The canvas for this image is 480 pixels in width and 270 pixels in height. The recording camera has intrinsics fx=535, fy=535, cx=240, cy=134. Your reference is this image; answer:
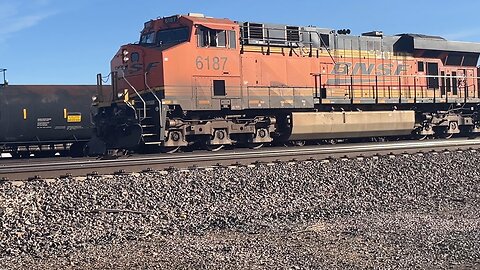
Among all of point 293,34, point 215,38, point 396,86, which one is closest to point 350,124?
point 396,86

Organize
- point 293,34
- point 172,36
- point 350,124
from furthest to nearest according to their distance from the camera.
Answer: point 350,124 → point 293,34 → point 172,36

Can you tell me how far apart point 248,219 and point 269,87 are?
315 inches

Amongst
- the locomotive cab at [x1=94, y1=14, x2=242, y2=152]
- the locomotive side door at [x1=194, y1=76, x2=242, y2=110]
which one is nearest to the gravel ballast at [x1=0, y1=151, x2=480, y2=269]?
the locomotive cab at [x1=94, y1=14, x2=242, y2=152]

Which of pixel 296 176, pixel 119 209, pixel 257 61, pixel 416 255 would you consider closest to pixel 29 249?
pixel 119 209

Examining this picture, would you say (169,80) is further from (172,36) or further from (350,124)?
(350,124)

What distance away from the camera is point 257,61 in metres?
14.5

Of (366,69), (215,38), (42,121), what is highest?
(215,38)

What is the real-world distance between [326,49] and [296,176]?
785 cm

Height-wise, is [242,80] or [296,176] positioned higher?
[242,80]

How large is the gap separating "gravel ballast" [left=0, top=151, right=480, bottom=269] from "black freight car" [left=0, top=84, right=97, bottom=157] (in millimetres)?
10092

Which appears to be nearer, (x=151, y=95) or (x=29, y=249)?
(x=29, y=249)

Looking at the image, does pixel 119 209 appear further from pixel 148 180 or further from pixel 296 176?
pixel 296 176

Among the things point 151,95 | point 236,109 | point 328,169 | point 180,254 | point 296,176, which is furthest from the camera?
point 236,109

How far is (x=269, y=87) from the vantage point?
14664 mm
